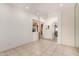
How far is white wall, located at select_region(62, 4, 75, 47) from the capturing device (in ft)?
16.2

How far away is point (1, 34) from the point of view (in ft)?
12.1

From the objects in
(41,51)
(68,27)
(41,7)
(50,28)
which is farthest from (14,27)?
(50,28)

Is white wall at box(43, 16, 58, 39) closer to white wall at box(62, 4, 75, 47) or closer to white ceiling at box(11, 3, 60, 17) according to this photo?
white ceiling at box(11, 3, 60, 17)

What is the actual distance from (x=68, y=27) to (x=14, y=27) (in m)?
2.97

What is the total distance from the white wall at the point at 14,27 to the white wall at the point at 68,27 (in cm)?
209

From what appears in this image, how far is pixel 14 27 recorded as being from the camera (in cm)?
444

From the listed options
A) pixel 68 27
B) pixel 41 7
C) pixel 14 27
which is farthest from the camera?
pixel 68 27

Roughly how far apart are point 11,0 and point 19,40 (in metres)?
3.78

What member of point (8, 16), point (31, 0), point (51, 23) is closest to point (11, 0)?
point (31, 0)

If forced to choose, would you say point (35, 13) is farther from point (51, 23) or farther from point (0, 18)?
point (0, 18)

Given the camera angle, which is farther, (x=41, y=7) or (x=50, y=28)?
(x=50, y=28)

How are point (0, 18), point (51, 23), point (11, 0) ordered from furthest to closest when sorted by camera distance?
point (51, 23) < point (0, 18) < point (11, 0)

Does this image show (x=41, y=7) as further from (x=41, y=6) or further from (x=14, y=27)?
(x=14, y=27)

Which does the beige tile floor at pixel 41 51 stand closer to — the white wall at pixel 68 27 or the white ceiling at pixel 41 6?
the white wall at pixel 68 27
